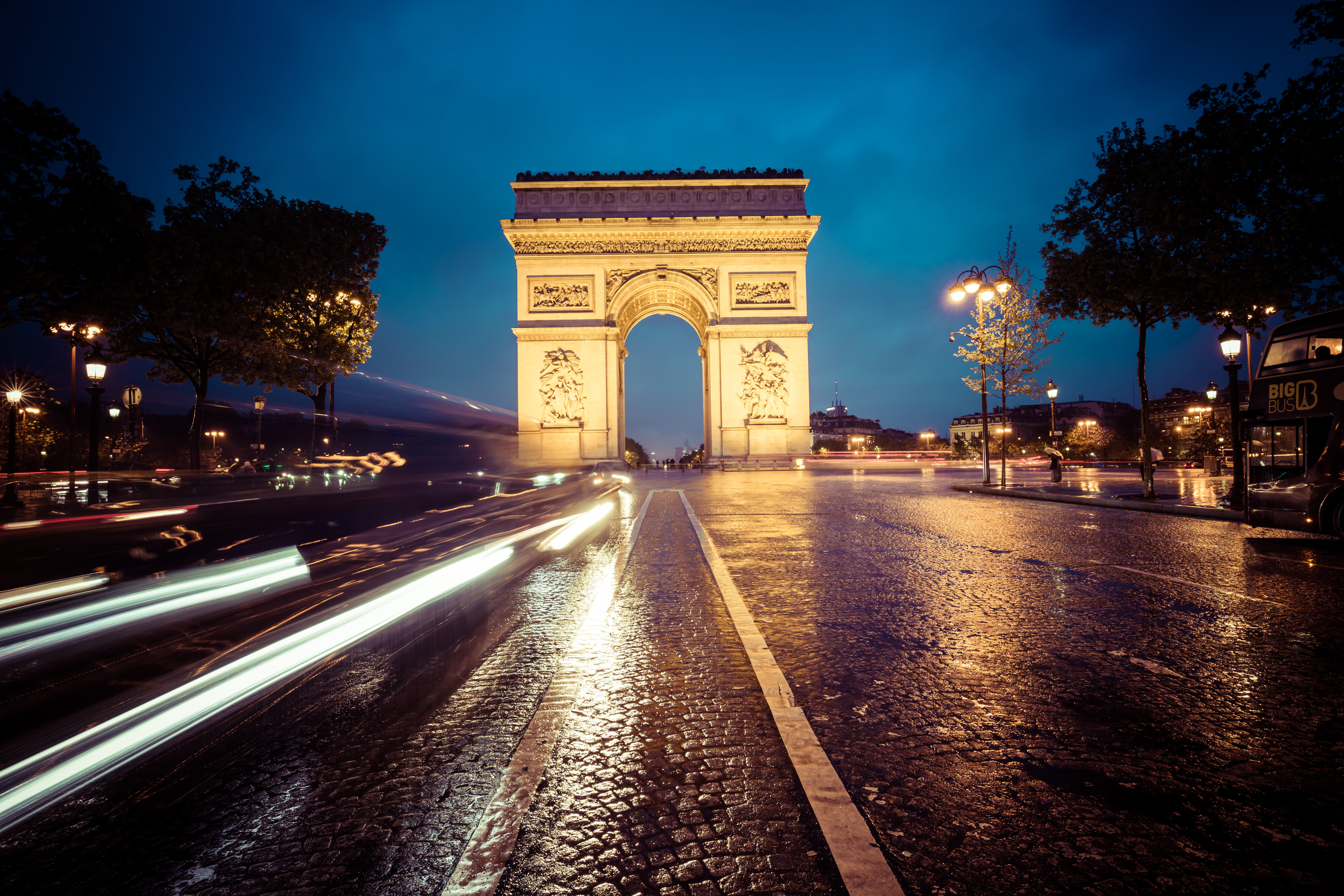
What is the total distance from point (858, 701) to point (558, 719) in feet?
4.11

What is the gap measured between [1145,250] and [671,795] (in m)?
15.9

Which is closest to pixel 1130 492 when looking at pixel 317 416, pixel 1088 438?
pixel 317 416

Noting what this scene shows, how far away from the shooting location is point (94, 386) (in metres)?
12.8

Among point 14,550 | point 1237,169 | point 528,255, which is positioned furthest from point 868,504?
point 528,255

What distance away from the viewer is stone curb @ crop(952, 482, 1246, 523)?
10852 mm

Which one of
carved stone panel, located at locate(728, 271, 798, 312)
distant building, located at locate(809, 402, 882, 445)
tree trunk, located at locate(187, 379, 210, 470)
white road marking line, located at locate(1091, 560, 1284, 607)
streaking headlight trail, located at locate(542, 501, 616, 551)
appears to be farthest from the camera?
distant building, located at locate(809, 402, 882, 445)

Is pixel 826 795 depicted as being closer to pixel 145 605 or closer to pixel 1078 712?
pixel 1078 712

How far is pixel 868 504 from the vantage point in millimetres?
13750

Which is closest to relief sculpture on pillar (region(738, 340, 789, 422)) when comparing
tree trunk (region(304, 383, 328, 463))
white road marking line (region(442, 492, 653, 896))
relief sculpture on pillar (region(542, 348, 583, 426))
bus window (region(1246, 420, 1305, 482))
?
relief sculpture on pillar (region(542, 348, 583, 426))

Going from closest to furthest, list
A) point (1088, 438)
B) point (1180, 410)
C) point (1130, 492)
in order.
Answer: point (1130, 492), point (1088, 438), point (1180, 410)

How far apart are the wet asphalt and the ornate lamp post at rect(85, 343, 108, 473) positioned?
42.5 feet

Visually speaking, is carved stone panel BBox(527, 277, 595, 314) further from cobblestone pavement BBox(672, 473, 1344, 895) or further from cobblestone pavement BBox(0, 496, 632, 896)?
cobblestone pavement BBox(0, 496, 632, 896)

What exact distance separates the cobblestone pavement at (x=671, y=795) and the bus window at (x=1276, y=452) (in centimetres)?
939

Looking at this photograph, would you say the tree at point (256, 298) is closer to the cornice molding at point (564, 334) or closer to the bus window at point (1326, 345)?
the cornice molding at point (564, 334)
